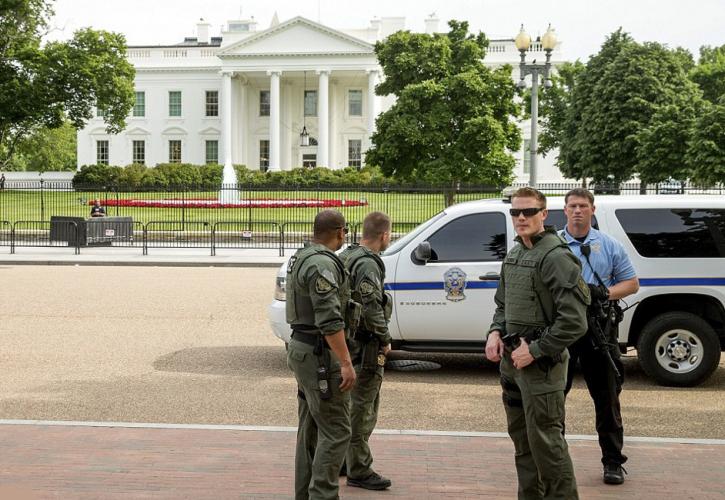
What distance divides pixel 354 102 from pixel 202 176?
62.1 ft

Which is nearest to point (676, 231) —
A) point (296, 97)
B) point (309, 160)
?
point (309, 160)

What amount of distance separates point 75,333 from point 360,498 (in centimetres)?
769

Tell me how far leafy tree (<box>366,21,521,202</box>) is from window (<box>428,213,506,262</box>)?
2968 cm

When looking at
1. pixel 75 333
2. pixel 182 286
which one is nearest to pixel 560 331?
pixel 75 333

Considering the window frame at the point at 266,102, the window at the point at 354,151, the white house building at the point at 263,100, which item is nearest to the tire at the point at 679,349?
the white house building at the point at 263,100

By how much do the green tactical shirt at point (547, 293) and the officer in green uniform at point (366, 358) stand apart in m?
1.06

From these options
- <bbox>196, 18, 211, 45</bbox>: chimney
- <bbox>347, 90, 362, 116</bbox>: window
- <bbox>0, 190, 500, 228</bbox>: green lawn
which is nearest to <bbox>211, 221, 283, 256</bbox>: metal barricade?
<bbox>0, 190, 500, 228</bbox>: green lawn

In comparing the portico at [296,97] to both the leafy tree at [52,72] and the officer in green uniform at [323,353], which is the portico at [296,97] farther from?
the officer in green uniform at [323,353]

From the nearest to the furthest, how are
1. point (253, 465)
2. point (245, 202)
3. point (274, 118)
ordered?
point (253, 465) → point (245, 202) → point (274, 118)

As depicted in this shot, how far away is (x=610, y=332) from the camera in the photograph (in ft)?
19.0

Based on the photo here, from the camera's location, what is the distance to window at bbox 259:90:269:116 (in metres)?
84.1

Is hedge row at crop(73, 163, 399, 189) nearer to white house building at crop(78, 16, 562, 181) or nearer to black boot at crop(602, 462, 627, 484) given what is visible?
white house building at crop(78, 16, 562, 181)

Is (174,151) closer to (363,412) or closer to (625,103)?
(625,103)

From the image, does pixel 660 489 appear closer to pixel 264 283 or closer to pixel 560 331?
pixel 560 331
